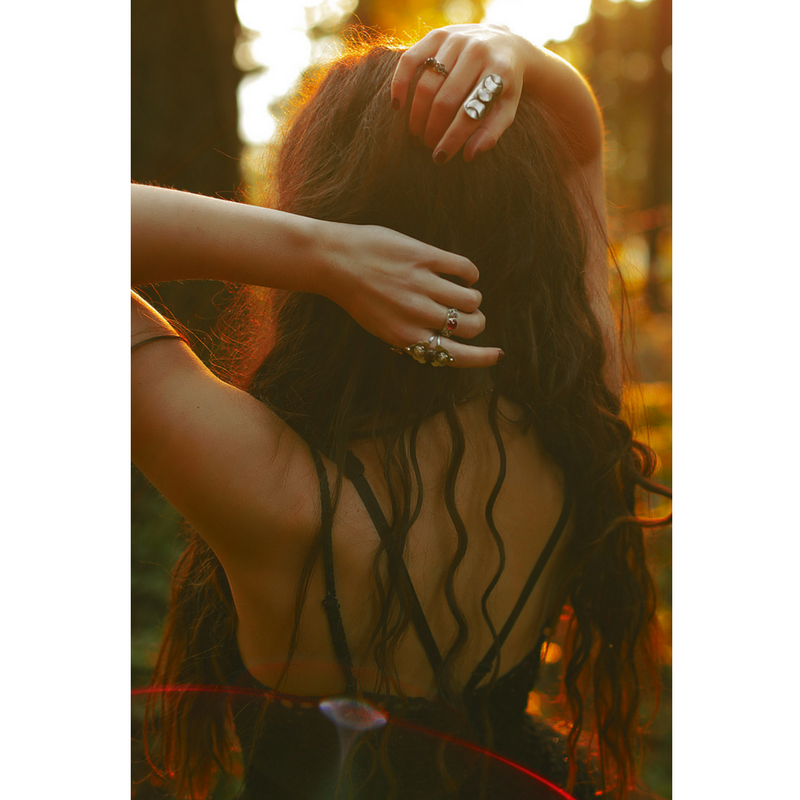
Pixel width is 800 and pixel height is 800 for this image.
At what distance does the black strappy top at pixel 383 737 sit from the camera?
859mm

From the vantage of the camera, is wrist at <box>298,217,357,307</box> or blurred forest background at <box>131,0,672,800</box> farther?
blurred forest background at <box>131,0,672,800</box>

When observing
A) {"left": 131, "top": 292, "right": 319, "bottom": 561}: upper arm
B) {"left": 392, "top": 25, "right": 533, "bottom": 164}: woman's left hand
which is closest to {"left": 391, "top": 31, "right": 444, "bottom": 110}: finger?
{"left": 392, "top": 25, "right": 533, "bottom": 164}: woman's left hand

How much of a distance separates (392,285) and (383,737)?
0.69 meters

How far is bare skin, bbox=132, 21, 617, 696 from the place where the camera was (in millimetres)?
713

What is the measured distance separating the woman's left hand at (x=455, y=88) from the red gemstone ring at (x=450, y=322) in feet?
0.74

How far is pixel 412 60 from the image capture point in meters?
0.78

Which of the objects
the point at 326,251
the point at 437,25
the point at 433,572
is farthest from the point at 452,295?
the point at 437,25

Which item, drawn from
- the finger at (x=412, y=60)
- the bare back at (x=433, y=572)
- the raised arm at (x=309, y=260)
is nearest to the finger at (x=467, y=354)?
the raised arm at (x=309, y=260)

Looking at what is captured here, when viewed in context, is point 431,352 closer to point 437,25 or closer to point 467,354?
point 467,354

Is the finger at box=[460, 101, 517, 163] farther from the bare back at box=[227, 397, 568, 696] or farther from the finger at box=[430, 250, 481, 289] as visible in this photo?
the bare back at box=[227, 397, 568, 696]

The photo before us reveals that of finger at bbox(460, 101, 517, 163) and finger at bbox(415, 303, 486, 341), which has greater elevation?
finger at bbox(460, 101, 517, 163)

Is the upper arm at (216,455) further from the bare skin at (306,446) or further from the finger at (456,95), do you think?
the finger at (456,95)

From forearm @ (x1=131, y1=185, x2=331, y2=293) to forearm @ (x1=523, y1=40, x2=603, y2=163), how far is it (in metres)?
0.44
